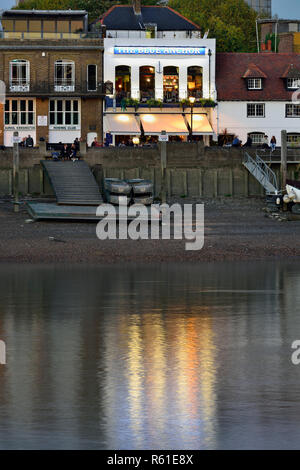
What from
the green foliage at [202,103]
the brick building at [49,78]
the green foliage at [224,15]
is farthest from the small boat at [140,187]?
the green foliage at [224,15]

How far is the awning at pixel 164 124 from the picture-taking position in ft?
255

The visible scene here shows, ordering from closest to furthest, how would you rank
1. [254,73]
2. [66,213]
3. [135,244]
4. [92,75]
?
[135,244] → [66,213] → [92,75] → [254,73]

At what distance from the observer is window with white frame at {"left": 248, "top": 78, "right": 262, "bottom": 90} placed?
82375 mm

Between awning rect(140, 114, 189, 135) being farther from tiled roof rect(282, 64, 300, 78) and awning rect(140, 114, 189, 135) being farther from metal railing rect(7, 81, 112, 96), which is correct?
tiled roof rect(282, 64, 300, 78)

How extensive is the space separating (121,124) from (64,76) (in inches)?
226

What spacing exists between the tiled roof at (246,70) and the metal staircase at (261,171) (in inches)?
611

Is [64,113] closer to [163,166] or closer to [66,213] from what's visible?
[163,166]

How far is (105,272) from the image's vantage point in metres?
36.2

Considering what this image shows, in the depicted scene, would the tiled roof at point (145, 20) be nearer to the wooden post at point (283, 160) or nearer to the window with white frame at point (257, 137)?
the window with white frame at point (257, 137)

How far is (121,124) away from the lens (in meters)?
78.6

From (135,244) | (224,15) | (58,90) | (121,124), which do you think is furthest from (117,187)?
(224,15)

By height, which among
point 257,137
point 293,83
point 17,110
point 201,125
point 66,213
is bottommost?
point 66,213

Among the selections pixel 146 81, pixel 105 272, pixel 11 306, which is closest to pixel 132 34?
pixel 146 81

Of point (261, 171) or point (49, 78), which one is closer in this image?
point (261, 171)
